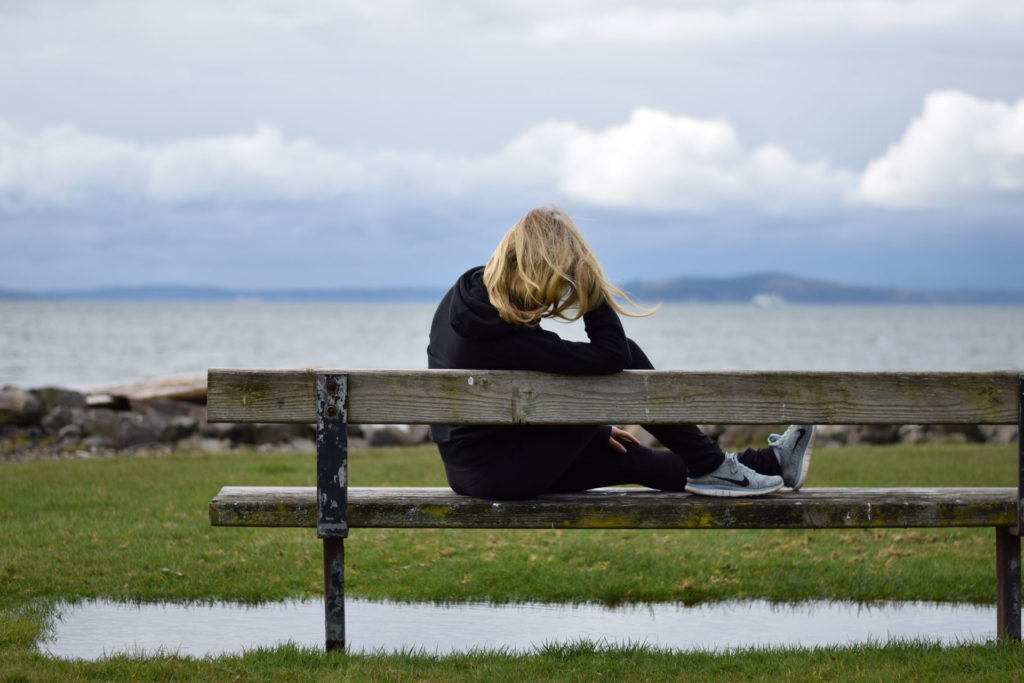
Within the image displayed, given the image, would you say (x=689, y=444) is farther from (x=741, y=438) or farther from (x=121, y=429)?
(x=741, y=438)

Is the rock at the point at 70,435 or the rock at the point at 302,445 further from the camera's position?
the rock at the point at 302,445

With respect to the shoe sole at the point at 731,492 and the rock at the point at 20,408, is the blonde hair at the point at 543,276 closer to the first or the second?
the shoe sole at the point at 731,492

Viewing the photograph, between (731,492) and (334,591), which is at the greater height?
(731,492)

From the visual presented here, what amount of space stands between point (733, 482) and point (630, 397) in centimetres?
81

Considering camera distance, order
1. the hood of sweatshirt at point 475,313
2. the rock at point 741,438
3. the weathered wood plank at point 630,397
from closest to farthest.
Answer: the weathered wood plank at point 630,397 → the hood of sweatshirt at point 475,313 → the rock at point 741,438

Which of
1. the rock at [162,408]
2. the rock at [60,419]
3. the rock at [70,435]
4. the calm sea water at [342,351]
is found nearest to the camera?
the rock at [70,435]

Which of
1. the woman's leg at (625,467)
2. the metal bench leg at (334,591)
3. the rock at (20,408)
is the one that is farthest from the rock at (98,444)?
the woman's leg at (625,467)

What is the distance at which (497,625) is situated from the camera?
5.52 m

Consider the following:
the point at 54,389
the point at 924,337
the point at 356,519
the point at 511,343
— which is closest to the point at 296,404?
the point at 356,519

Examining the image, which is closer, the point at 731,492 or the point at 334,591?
the point at 334,591

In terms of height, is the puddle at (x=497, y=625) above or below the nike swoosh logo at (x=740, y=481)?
below

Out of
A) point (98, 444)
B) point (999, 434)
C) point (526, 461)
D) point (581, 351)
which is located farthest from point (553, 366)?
point (999, 434)

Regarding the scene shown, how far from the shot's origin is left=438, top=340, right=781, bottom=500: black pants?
4500mm

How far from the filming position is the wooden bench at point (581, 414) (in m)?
4.19
